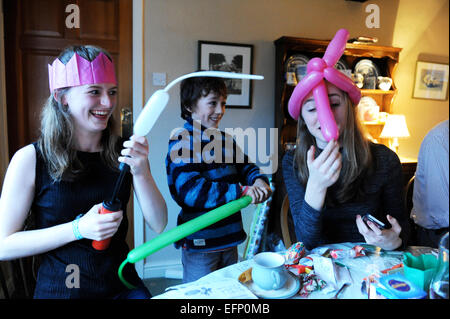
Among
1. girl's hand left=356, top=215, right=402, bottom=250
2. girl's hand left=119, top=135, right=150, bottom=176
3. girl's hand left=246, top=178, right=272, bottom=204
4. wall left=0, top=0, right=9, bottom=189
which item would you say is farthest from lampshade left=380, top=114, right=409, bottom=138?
wall left=0, top=0, right=9, bottom=189

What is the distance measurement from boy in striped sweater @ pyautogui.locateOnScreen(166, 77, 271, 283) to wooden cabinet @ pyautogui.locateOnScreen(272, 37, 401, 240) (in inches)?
41.4

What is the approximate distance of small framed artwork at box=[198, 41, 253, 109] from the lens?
222cm

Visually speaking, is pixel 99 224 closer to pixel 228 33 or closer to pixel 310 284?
pixel 310 284

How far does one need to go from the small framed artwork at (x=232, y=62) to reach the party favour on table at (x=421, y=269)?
6.08ft

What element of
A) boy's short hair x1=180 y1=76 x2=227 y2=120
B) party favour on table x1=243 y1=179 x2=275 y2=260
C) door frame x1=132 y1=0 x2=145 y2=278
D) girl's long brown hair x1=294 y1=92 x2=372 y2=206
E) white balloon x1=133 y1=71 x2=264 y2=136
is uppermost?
door frame x1=132 y1=0 x2=145 y2=278

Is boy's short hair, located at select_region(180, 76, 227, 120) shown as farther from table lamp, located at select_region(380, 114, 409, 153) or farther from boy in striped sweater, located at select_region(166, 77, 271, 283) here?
table lamp, located at select_region(380, 114, 409, 153)

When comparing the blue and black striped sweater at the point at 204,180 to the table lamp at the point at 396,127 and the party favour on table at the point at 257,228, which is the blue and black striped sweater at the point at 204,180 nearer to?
the party favour on table at the point at 257,228

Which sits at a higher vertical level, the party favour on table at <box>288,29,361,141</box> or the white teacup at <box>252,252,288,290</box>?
the party favour on table at <box>288,29,361,141</box>

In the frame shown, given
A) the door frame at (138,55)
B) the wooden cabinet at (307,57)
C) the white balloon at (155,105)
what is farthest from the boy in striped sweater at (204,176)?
the wooden cabinet at (307,57)

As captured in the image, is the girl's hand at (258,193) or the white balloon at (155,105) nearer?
the white balloon at (155,105)

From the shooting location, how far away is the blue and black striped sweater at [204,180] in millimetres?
1152

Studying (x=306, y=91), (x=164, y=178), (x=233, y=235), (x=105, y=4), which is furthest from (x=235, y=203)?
(x=105, y=4)

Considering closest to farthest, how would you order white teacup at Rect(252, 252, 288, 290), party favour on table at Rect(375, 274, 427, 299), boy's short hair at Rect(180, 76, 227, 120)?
party favour on table at Rect(375, 274, 427, 299) → white teacup at Rect(252, 252, 288, 290) → boy's short hair at Rect(180, 76, 227, 120)

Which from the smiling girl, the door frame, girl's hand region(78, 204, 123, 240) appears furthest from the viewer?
the door frame
